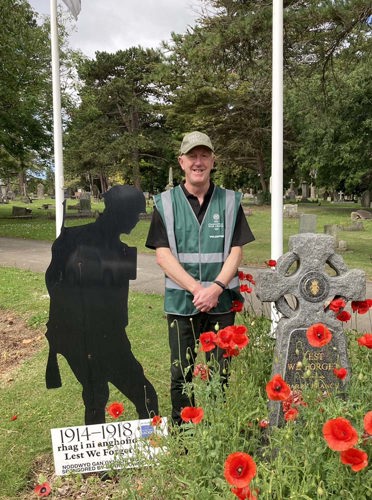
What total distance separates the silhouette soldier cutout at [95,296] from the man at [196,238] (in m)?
0.21

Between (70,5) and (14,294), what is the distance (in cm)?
438

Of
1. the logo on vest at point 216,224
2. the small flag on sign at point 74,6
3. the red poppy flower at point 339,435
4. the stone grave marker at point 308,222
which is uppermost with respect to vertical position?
the small flag on sign at point 74,6

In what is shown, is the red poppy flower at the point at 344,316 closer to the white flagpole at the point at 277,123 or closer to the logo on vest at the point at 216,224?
the logo on vest at the point at 216,224

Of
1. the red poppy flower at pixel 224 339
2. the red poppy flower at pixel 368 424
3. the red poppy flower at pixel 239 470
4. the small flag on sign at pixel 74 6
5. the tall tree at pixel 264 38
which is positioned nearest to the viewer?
the red poppy flower at pixel 239 470

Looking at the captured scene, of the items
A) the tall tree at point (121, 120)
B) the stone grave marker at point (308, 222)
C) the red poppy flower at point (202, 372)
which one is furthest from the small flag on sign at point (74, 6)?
the tall tree at point (121, 120)

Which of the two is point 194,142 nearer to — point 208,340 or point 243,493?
point 208,340

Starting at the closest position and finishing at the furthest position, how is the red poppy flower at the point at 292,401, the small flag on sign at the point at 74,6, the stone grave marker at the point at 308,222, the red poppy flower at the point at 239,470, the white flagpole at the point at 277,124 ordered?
the red poppy flower at the point at 239,470 < the red poppy flower at the point at 292,401 < the white flagpole at the point at 277,124 < the small flag on sign at the point at 74,6 < the stone grave marker at the point at 308,222

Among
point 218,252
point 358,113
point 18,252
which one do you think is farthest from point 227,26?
point 358,113

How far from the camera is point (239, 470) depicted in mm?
1597

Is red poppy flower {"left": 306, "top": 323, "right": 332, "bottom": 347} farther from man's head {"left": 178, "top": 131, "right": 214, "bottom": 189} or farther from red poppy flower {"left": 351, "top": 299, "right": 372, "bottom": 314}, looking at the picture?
man's head {"left": 178, "top": 131, "right": 214, "bottom": 189}

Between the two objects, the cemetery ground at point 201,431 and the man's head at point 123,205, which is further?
the man's head at point 123,205

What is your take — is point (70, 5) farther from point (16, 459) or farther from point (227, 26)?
point (16, 459)

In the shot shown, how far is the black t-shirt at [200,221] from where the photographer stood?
2.89 metres

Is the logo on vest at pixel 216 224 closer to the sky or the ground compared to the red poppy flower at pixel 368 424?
closer to the sky
